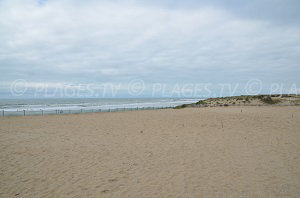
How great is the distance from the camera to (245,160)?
314 inches

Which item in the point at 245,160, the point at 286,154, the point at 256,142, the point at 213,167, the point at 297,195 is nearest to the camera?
the point at 297,195

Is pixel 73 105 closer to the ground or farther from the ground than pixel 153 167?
farther from the ground

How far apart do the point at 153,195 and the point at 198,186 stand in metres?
1.33

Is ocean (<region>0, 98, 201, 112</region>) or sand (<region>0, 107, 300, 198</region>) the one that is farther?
ocean (<region>0, 98, 201, 112</region>)

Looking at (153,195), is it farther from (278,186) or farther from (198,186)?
(278,186)

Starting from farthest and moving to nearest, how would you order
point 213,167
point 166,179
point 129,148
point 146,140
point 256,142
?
1. point 146,140
2. point 256,142
3. point 129,148
4. point 213,167
5. point 166,179

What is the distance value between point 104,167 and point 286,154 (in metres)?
7.34

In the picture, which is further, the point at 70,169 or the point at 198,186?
the point at 70,169

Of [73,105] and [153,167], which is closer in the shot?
[153,167]

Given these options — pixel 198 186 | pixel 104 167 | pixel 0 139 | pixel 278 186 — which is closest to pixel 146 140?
pixel 104 167

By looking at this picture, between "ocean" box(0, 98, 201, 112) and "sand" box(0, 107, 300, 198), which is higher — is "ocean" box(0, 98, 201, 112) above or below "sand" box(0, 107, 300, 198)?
above

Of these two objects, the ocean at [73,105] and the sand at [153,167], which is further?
the ocean at [73,105]

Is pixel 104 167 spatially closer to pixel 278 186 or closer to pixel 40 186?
pixel 40 186

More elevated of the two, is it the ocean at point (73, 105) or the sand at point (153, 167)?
the ocean at point (73, 105)
